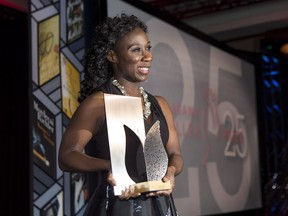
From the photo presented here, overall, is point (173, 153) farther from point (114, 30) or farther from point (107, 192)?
point (114, 30)

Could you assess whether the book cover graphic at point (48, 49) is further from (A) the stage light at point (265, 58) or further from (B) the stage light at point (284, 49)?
(B) the stage light at point (284, 49)

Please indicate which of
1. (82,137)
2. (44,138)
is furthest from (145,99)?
(44,138)

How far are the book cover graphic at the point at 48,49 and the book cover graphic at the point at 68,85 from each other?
0.17 ft

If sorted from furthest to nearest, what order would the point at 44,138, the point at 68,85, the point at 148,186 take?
1. the point at 68,85
2. the point at 44,138
3. the point at 148,186

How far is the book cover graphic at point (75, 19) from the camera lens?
10.3 feet

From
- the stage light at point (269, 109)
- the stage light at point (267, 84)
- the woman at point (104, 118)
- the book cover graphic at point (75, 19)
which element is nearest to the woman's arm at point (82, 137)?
the woman at point (104, 118)

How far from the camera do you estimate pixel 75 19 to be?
10.4 ft

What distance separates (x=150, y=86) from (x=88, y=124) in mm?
2278

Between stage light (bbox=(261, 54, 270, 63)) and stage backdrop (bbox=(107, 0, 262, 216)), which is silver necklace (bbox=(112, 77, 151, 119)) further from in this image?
stage light (bbox=(261, 54, 270, 63))

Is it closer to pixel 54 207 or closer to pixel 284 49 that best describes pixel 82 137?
pixel 54 207

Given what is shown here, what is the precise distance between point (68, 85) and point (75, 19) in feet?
1.27
